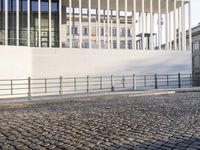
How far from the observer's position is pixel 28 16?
27812 mm

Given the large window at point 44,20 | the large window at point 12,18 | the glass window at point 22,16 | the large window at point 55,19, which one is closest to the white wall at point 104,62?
the large window at point 44,20

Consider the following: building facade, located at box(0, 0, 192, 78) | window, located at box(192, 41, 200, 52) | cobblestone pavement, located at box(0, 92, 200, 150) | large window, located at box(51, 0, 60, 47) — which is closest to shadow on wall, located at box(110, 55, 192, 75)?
building facade, located at box(0, 0, 192, 78)

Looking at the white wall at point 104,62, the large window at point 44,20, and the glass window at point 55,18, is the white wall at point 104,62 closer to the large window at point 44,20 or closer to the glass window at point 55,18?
the large window at point 44,20

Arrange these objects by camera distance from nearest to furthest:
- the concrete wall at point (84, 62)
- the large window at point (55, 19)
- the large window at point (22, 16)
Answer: the concrete wall at point (84, 62) < the large window at point (22, 16) < the large window at point (55, 19)

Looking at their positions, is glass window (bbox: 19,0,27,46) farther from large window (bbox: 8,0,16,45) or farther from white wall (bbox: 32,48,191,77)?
white wall (bbox: 32,48,191,77)

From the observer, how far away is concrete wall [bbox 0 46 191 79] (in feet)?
81.0

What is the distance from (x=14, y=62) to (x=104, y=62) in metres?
7.75

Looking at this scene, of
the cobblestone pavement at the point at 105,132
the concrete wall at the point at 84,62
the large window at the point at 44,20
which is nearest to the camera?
the cobblestone pavement at the point at 105,132

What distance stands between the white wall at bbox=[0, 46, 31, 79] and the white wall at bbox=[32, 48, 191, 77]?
988 millimetres

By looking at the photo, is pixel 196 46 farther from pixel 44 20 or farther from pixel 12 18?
pixel 12 18

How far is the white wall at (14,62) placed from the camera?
23.9 meters

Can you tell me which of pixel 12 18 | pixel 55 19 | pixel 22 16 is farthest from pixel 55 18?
pixel 12 18

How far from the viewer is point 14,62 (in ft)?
80.3

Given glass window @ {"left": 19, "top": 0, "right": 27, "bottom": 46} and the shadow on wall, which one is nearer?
glass window @ {"left": 19, "top": 0, "right": 27, "bottom": 46}
